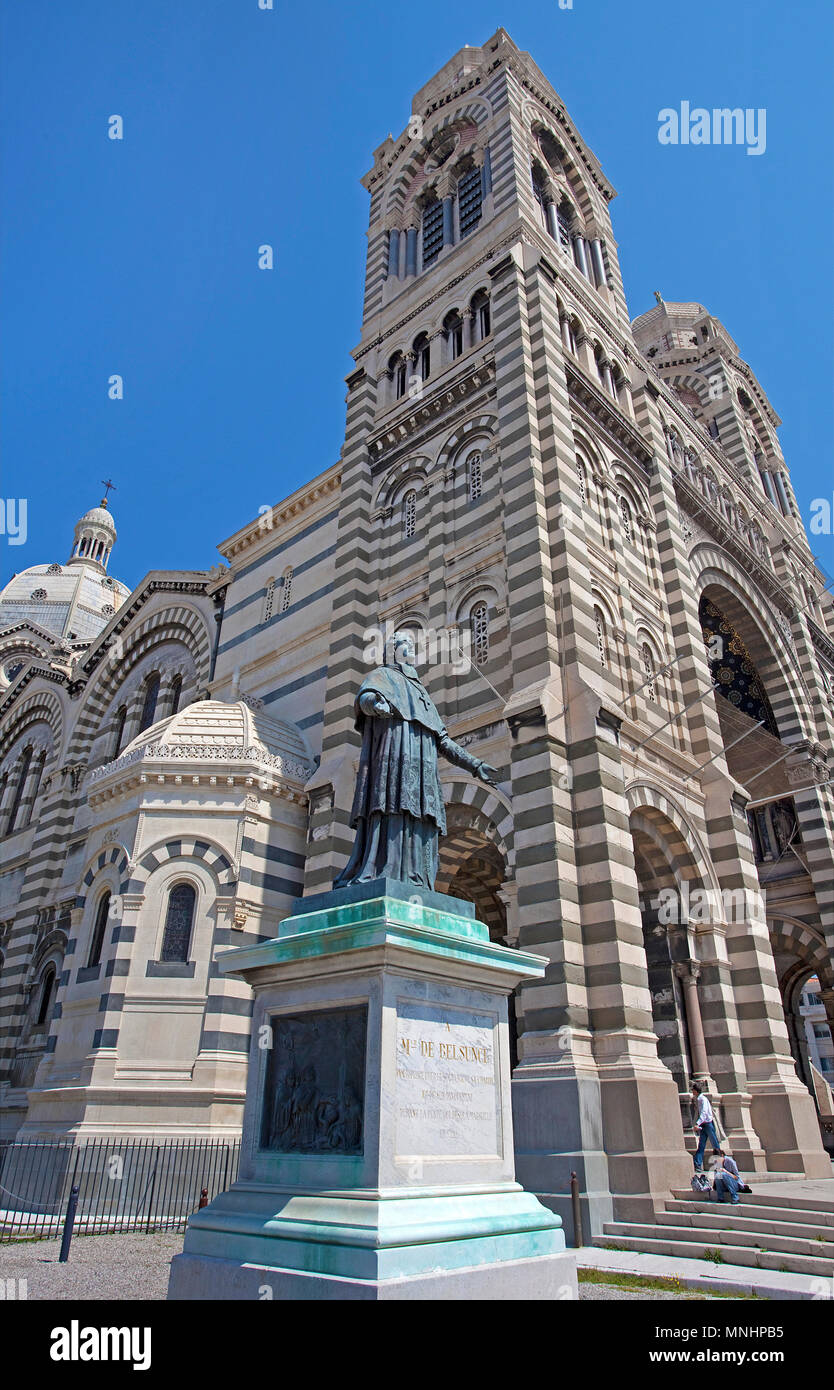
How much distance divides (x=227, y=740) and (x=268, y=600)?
7.40 meters

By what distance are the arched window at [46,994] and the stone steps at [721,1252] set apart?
19150 mm

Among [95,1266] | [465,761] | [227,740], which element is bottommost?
[95,1266]

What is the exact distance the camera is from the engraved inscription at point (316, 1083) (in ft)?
18.4

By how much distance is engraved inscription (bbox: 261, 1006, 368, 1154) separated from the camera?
5602 mm

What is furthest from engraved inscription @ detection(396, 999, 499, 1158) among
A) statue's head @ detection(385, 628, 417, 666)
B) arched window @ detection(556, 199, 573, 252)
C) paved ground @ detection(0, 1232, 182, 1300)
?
arched window @ detection(556, 199, 573, 252)

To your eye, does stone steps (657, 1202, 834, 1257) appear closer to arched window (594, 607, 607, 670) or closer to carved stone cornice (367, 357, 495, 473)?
arched window (594, 607, 607, 670)

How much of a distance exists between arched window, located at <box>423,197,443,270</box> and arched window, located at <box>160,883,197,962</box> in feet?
63.1

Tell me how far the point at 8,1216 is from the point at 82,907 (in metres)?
6.66

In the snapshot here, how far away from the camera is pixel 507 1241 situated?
5.48m

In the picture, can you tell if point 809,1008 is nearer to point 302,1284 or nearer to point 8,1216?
point 8,1216

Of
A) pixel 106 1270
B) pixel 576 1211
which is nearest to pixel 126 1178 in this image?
pixel 106 1270

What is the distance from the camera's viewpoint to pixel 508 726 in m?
15.2

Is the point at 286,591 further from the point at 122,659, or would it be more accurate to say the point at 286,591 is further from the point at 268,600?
the point at 122,659

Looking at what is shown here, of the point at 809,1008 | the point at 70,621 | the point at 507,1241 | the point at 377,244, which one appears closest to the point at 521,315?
the point at 377,244
